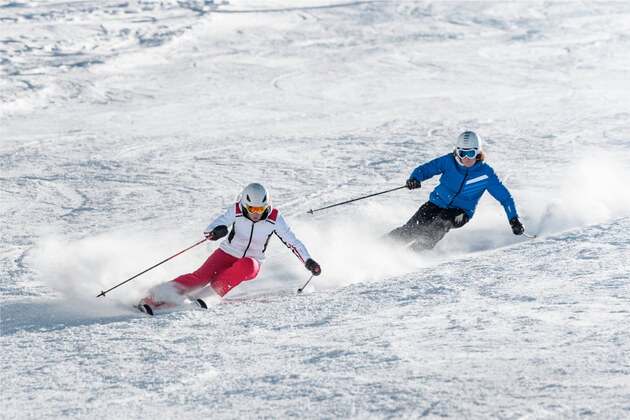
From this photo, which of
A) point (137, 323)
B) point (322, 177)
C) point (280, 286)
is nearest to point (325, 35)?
point (322, 177)

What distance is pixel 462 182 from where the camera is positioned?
23.2 feet

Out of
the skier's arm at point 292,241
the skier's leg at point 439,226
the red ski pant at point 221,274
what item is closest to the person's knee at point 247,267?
the red ski pant at point 221,274

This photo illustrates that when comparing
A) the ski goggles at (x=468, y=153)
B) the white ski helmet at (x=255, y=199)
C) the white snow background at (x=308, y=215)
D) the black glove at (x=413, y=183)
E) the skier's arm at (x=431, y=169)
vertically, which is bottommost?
the white snow background at (x=308, y=215)

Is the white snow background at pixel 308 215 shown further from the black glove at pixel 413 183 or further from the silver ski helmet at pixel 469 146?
the silver ski helmet at pixel 469 146

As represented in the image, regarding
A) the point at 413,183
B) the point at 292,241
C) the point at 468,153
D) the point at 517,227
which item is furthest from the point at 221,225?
the point at 517,227

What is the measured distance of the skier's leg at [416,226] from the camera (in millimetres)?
7078

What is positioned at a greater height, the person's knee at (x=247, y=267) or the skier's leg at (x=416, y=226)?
the person's knee at (x=247, y=267)

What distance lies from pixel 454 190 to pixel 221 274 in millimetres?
2700

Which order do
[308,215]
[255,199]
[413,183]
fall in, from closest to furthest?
[255,199] < [413,183] < [308,215]

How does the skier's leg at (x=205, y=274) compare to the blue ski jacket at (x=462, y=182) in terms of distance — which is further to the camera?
the blue ski jacket at (x=462, y=182)

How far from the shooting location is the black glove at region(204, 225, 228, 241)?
5758 millimetres

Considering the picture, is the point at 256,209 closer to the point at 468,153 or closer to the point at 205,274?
the point at 205,274

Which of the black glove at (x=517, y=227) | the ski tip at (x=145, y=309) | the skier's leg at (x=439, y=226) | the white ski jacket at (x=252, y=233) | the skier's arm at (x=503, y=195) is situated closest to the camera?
the ski tip at (x=145, y=309)

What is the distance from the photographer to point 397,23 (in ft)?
76.3
